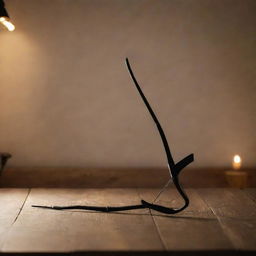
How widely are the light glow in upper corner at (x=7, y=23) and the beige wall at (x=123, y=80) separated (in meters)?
0.11

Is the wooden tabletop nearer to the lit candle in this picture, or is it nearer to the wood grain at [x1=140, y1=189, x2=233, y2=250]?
the wood grain at [x1=140, y1=189, x2=233, y2=250]

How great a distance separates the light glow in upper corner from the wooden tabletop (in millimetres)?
1442

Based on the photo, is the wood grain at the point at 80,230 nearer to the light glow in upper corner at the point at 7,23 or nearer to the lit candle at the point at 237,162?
the lit candle at the point at 237,162

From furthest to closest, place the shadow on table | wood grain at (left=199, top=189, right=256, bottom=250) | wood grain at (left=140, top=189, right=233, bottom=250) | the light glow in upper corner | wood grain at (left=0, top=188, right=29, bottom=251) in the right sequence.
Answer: the light glow in upper corner
wood grain at (left=0, top=188, right=29, bottom=251)
wood grain at (left=199, top=189, right=256, bottom=250)
wood grain at (left=140, top=189, right=233, bottom=250)
the shadow on table

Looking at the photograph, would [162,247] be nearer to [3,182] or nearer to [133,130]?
[133,130]

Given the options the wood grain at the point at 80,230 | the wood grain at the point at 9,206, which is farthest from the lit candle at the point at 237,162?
the wood grain at the point at 9,206

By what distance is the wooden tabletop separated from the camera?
2.19 metres

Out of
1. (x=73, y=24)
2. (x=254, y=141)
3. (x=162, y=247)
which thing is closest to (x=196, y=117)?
(x=254, y=141)

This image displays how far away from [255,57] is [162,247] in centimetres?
221

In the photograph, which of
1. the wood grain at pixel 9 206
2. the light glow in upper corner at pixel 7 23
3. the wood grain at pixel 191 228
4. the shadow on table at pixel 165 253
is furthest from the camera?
the light glow in upper corner at pixel 7 23

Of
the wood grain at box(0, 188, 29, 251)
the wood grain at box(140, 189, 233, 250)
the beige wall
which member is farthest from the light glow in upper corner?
the wood grain at box(140, 189, 233, 250)

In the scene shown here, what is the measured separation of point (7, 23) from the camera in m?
3.22

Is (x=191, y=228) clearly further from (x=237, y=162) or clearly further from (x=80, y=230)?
(x=237, y=162)

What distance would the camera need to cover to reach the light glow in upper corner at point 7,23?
3033 mm
